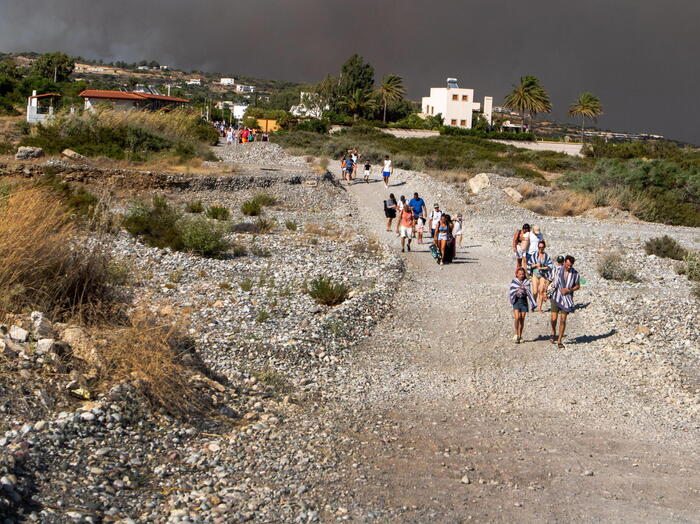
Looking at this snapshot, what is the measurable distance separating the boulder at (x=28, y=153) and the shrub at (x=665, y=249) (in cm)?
2408

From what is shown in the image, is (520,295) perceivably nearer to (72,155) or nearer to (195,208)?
(195,208)

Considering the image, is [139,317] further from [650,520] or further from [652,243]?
[652,243]

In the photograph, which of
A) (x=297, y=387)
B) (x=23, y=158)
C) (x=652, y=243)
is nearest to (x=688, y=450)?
(x=297, y=387)

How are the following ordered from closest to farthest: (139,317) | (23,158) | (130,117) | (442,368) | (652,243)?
1. (139,317)
2. (442,368)
3. (652,243)
4. (23,158)
5. (130,117)

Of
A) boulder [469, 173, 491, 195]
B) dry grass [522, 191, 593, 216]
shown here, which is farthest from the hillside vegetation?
boulder [469, 173, 491, 195]

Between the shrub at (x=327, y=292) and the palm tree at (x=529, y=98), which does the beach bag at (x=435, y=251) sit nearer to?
the shrub at (x=327, y=292)

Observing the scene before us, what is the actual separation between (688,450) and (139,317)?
6.59 metres

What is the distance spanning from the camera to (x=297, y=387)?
9.39 m

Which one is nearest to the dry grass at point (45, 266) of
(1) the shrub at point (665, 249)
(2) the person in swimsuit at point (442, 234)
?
(2) the person in swimsuit at point (442, 234)

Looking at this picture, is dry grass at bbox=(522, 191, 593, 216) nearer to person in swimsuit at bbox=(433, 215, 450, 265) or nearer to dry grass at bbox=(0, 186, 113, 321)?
person in swimsuit at bbox=(433, 215, 450, 265)

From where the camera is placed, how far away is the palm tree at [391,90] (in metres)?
96.2

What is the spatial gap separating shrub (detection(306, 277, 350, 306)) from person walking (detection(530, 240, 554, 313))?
3645 mm

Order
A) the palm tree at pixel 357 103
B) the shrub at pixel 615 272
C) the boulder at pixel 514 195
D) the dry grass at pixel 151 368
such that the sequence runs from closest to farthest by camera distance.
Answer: the dry grass at pixel 151 368
the shrub at pixel 615 272
the boulder at pixel 514 195
the palm tree at pixel 357 103

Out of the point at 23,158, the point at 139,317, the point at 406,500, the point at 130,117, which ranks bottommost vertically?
the point at 406,500
